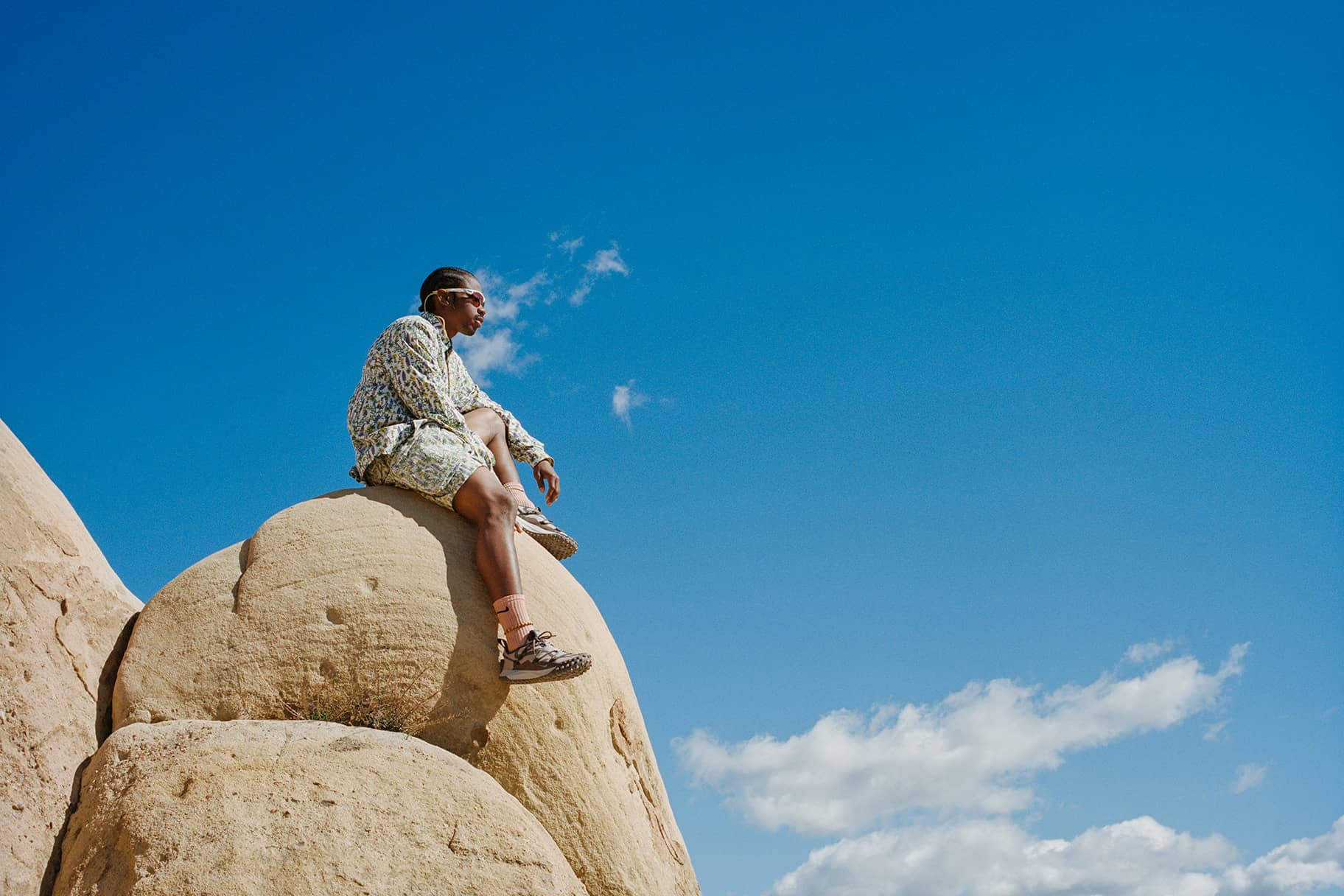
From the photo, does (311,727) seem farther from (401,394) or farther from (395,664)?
(401,394)

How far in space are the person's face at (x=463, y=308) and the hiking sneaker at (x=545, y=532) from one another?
1236mm

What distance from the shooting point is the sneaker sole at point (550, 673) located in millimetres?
6242

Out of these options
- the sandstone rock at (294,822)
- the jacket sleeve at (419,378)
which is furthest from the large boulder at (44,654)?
the jacket sleeve at (419,378)

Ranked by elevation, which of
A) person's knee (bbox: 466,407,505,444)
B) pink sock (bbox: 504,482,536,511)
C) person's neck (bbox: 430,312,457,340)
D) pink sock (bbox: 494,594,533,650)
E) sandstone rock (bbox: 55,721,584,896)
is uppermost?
person's neck (bbox: 430,312,457,340)

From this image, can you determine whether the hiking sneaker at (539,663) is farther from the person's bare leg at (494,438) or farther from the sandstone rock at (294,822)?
the person's bare leg at (494,438)

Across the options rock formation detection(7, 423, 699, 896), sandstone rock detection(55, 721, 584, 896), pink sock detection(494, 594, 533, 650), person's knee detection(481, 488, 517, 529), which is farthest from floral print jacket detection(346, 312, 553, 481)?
sandstone rock detection(55, 721, 584, 896)

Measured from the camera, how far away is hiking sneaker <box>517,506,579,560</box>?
25.3 ft

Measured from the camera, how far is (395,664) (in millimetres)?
6262

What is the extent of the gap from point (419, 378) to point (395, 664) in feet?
6.05

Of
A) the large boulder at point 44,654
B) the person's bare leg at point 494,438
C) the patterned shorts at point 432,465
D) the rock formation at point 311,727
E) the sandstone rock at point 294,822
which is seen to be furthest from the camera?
the person's bare leg at point 494,438

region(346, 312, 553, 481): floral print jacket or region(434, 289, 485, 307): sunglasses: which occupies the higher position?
region(434, 289, 485, 307): sunglasses

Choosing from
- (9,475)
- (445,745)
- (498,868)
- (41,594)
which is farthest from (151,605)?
(498,868)

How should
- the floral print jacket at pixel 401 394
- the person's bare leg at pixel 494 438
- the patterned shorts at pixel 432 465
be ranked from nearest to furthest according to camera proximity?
the patterned shorts at pixel 432 465, the floral print jacket at pixel 401 394, the person's bare leg at pixel 494 438

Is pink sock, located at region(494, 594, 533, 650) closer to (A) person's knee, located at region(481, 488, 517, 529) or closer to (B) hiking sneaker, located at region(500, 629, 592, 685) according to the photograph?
(B) hiking sneaker, located at region(500, 629, 592, 685)
